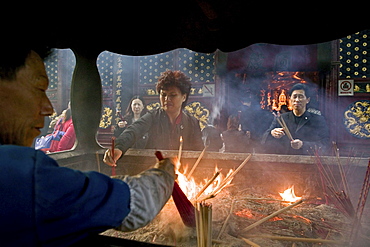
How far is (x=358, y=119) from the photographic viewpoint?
626 cm

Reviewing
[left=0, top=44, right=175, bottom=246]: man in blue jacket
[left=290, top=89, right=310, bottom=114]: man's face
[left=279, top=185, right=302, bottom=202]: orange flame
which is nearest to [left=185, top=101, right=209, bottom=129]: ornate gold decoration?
[left=290, top=89, right=310, bottom=114]: man's face

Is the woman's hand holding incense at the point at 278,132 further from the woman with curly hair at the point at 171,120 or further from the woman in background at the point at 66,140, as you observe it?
the woman in background at the point at 66,140

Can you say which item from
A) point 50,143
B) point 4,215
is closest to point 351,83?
point 50,143

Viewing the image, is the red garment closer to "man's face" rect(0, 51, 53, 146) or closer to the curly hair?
the curly hair

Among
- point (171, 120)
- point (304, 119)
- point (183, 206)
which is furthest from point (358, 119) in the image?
A: point (183, 206)

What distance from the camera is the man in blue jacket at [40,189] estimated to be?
65cm

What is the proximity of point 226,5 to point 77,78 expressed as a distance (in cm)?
206

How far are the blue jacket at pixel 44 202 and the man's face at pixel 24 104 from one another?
0.20m

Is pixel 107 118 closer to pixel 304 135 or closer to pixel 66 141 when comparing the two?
pixel 66 141

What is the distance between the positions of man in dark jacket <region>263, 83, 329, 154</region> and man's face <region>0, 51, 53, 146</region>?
3.52m

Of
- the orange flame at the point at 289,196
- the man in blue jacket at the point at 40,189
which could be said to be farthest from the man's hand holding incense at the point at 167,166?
the orange flame at the point at 289,196

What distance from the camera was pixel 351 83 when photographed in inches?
245

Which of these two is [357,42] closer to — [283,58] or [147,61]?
[283,58]

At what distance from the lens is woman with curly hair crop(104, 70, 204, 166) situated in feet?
12.5
